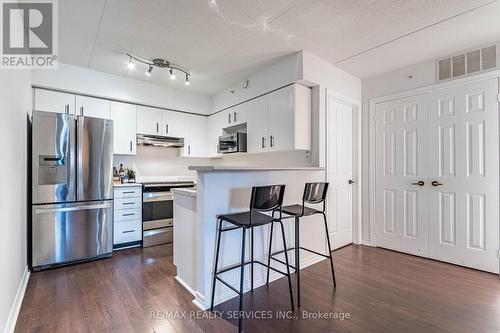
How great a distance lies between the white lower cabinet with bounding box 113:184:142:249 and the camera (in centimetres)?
343

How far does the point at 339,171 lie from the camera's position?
11.4ft

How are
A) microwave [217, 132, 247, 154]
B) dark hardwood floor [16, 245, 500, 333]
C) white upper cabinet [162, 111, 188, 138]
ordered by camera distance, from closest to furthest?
dark hardwood floor [16, 245, 500, 333], microwave [217, 132, 247, 154], white upper cabinet [162, 111, 188, 138]

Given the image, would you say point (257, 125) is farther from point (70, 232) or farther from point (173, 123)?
point (70, 232)

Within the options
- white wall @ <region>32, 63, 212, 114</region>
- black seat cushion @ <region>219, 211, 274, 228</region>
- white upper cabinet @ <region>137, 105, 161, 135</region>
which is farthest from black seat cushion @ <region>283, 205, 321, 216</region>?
white wall @ <region>32, 63, 212, 114</region>

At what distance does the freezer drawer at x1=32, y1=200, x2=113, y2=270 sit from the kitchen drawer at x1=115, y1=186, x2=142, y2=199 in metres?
0.25

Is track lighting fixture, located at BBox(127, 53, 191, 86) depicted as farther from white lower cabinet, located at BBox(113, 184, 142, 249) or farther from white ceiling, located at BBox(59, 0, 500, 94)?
white lower cabinet, located at BBox(113, 184, 142, 249)

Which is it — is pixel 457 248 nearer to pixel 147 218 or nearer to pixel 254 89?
pixel 254 89

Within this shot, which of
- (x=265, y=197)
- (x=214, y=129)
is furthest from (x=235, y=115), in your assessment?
(x=265, y=197)

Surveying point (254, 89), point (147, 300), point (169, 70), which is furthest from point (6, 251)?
point (254, 89)

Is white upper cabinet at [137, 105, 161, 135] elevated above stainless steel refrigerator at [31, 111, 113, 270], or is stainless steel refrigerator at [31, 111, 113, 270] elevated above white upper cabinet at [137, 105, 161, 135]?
white upper cabinet at [137, 105, 161, 135]

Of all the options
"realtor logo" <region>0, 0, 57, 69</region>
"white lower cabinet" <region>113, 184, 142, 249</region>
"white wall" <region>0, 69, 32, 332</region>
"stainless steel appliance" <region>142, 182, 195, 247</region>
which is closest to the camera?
"white wall" <region>0, 69, 32, 332</region>

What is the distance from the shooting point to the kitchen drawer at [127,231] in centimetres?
343

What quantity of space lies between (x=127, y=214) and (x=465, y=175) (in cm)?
449

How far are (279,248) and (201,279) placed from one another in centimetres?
93
